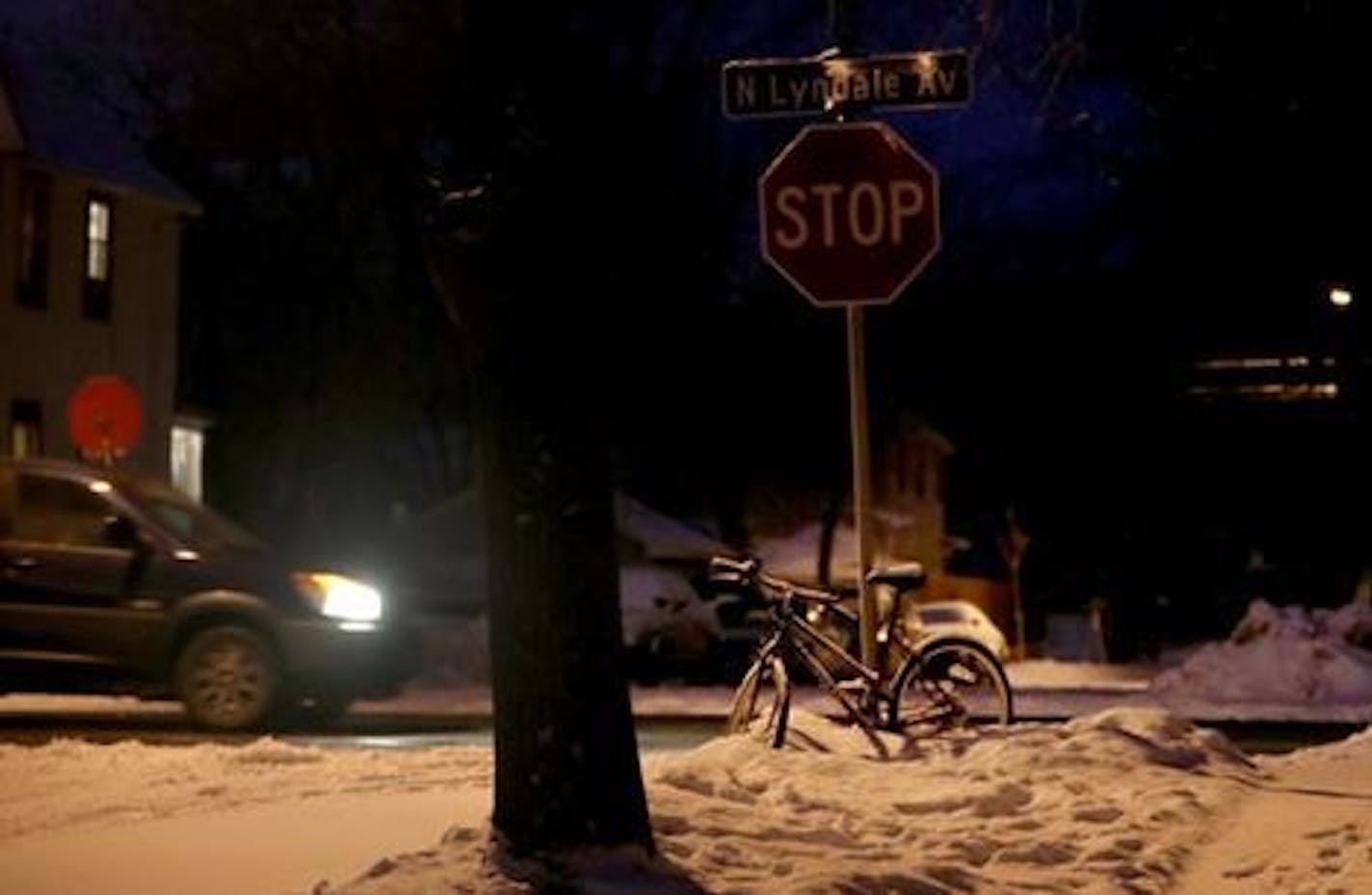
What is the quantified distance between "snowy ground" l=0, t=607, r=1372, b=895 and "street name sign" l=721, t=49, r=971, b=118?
10.8 feet

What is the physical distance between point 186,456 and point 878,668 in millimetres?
27822

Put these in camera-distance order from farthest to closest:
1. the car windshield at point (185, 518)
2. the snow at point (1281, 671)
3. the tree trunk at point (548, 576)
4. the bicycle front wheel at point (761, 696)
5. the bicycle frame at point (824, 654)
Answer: the snow at point (1281, 671) < the car windshield at point (185, 518) < the bicycle frame at point (824, 654) < the bicycle front wheel at point (761, 696) < the tree trunk at point (548, 576)

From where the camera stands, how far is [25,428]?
1217 inches

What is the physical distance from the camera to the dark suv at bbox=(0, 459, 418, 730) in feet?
56.0

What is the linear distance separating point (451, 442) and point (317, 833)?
164 ft

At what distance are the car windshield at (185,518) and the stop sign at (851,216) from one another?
6289mm

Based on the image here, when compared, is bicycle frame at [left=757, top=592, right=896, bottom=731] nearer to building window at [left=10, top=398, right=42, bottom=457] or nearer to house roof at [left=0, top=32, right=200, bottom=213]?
house roof at [left=0, top=32, right=200, bottom=213]

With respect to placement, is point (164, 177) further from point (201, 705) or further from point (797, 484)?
point (797, 484)

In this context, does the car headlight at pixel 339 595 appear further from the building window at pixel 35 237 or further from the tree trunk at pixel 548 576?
the building window at pixel 35 237

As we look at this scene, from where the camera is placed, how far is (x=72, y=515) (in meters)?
17.2

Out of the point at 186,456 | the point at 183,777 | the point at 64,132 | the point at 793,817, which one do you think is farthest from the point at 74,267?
the point at 793,817

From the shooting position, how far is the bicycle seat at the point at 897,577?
12797mm

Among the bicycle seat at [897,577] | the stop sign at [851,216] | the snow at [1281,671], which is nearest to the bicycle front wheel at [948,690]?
the bicycle seat at [897,577]

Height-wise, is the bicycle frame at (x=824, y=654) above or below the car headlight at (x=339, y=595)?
below
